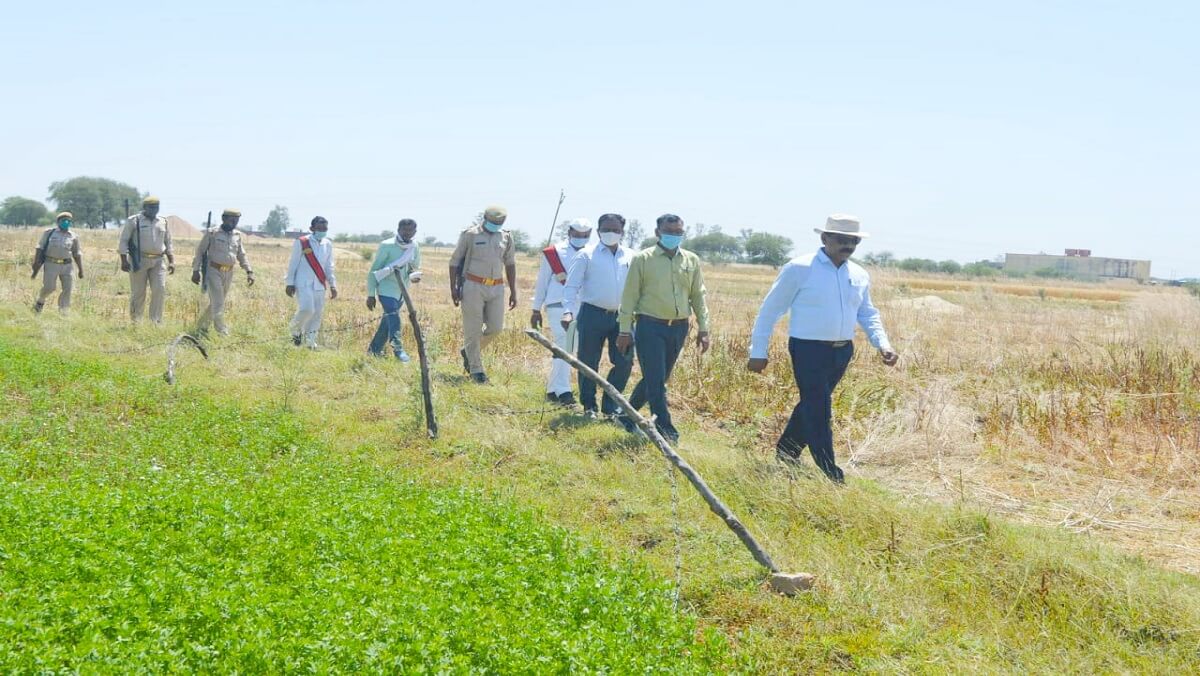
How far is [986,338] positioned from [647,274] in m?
9.45

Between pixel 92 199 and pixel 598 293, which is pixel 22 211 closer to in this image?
pixel 92 199

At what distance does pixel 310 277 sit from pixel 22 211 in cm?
10722

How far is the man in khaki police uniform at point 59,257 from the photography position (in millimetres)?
16219

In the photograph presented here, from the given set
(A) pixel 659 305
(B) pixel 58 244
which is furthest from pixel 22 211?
(A) pixel 659 305

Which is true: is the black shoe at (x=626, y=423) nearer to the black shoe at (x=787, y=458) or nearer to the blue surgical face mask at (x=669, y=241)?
the black shoe at (x=787, y=458)

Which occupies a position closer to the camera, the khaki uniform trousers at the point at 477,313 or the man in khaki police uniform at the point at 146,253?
the khaki uniform trousers at the point at 477,313

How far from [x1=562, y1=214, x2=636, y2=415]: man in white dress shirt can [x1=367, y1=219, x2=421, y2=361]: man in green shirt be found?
12.9 ft

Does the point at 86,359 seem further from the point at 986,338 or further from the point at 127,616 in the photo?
the point at 986,338

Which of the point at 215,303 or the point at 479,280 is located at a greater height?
the point at 479,280

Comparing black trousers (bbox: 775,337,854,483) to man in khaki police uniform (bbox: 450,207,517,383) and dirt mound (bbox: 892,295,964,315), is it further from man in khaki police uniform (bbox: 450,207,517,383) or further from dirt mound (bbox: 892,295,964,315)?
dirt mound (bbox: 892,295,964,315)

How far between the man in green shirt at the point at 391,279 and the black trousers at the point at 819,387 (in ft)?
22.0

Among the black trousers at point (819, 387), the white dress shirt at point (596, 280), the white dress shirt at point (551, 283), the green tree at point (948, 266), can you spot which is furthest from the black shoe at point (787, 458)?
the green tree at point (948, 266)

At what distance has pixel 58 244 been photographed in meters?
16.3

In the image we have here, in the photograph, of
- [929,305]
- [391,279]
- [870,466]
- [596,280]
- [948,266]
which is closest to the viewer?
[870,466]
